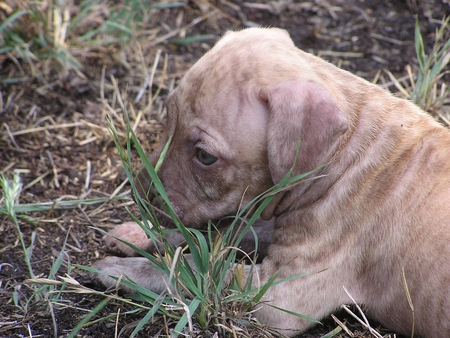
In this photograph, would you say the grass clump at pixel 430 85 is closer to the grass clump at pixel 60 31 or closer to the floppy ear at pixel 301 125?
the floppy ear at pixel 301 125

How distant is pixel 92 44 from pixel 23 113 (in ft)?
3.34

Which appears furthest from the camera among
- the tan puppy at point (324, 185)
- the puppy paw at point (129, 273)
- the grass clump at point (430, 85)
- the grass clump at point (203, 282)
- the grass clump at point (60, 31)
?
the grass clump at point (60, 31)

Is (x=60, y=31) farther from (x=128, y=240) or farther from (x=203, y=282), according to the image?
(x=203, y=282)

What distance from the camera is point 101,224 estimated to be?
14.6 ft

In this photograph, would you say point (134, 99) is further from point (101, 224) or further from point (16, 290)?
point (16, 290)

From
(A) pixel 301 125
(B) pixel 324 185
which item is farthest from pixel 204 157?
(B) pixel 324 185

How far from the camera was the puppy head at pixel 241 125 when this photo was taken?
128 inches

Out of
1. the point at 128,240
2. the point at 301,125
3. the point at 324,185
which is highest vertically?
the point at 301,125

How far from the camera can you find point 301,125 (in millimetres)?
3250

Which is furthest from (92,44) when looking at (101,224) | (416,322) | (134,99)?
(416,322)

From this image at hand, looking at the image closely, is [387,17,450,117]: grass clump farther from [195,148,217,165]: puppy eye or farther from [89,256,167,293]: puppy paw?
[89,256,167,293]: puppy paw

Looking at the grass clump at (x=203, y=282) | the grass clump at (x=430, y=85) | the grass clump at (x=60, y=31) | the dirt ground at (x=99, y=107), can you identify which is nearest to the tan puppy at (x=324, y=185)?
the grass clump at (x=203, y=282)

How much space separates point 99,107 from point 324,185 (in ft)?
8.82

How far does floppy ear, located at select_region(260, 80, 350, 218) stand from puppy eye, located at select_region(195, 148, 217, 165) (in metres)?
0.36
